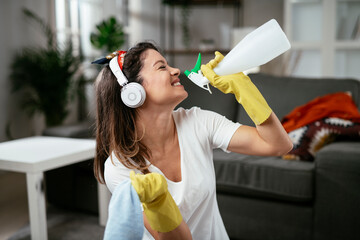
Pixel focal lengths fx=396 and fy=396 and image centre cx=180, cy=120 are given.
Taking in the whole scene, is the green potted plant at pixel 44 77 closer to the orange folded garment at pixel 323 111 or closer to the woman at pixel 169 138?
the orange folded garment at pixel 323 111

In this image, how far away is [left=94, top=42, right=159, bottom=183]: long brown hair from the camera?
1.11m

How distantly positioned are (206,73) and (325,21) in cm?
329

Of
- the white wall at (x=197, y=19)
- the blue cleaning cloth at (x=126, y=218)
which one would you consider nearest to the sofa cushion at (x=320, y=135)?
the blue cleaning cloth at (x=126, y=218)

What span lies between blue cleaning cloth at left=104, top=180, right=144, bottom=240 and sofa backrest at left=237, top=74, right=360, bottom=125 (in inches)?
68.2

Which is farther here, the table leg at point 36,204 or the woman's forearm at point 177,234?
the table leg at point 36,204

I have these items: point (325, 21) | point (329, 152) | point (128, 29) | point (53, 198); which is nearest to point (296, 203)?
point (329, 152)

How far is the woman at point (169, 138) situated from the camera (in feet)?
3.55

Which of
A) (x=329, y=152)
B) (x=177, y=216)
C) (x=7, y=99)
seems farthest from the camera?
(x=7, y=99)

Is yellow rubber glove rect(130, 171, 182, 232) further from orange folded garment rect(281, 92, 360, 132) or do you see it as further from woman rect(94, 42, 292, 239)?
orange folded garment rect(281, 92, 360, 132)

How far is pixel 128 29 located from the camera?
522 centimetres

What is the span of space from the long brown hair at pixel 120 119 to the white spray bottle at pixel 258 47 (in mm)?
267

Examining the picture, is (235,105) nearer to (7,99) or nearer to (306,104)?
(306,104)

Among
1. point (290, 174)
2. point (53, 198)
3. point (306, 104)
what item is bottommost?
point (53, 198)

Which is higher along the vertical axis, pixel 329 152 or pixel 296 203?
pixel 329 152
